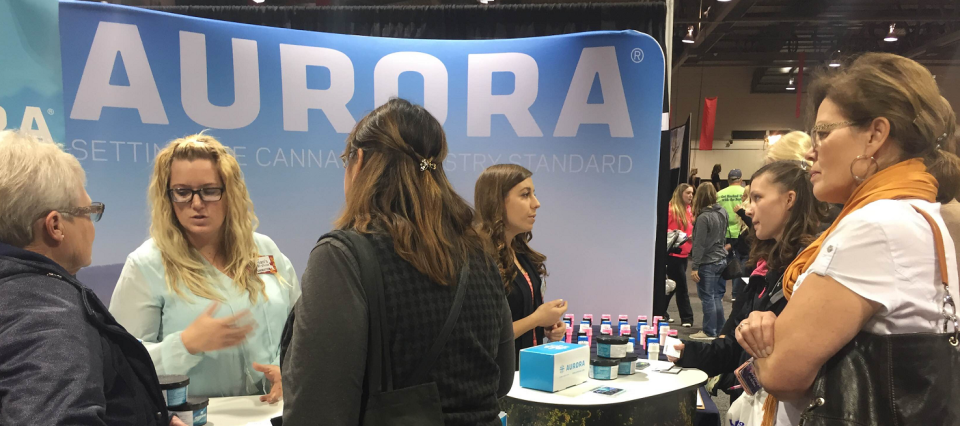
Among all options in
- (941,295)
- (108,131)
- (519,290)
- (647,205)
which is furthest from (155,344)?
(647,205)

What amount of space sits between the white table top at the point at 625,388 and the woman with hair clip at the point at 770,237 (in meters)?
0.17

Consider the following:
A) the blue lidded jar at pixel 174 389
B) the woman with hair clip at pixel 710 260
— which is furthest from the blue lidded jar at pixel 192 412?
the woman with hair clip at pixel 710 260

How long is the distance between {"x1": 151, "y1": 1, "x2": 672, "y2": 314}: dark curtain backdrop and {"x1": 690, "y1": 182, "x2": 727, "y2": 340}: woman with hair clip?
150 cm

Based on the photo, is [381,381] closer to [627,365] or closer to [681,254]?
[627,365]

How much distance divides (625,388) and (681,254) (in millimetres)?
4546

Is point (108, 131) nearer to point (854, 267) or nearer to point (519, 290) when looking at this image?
point (519, 290)

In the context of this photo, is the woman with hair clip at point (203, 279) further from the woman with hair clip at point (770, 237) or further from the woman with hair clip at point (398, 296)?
the woman with hair clip at point (770, 237)

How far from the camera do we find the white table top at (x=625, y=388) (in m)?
2.15

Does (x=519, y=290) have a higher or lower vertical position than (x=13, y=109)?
lower

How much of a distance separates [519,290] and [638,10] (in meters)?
3.00

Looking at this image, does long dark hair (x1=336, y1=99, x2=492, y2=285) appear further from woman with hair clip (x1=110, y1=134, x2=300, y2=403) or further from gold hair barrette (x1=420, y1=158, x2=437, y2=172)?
woman with hair clip (x1=110, y1=134, x2=300, y2=403)

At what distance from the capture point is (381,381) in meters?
1.08

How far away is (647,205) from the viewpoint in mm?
4383

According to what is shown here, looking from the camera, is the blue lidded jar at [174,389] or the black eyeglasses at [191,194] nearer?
the blue lidded jar at [174,389]
